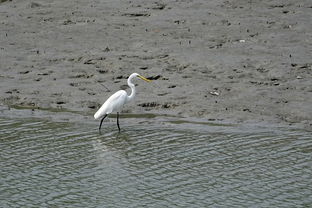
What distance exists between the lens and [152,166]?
987 cm

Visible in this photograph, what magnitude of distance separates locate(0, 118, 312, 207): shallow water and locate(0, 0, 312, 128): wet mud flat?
4.25 ft

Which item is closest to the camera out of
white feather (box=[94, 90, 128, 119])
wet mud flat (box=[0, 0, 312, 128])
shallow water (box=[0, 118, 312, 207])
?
shallow water (box=[0, 118, 312, 207])

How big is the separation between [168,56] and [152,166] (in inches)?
243

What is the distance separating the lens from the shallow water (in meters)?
8.46

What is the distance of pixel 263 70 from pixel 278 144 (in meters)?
3.97

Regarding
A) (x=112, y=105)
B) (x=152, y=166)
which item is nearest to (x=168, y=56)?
(x=112, y=105)

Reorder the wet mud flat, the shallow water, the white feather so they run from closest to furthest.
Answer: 1. the shallow water
2. the white feather
3. the wet mud flat

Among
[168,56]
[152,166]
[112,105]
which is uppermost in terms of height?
[168,56]

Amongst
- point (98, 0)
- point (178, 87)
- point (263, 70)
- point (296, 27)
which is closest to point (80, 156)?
point (178, 87)

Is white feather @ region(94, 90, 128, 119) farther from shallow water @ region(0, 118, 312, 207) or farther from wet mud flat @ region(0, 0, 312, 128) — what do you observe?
wet mud flat @ region(0, 0, 312, 128)

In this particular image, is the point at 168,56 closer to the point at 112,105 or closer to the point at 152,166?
the point at 112,105

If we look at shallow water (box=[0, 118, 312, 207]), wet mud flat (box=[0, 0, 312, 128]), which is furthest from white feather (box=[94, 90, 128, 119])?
wet mud flat (box=[0, 0, 312, 128])

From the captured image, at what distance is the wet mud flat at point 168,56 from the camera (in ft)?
43.9

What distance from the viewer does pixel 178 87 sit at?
14.2 m
